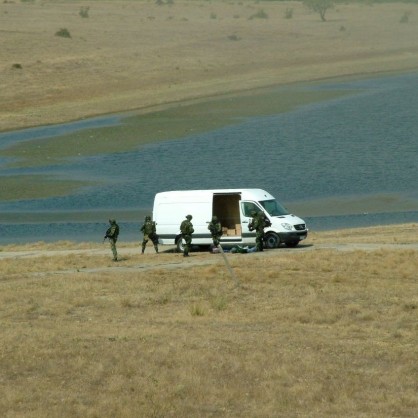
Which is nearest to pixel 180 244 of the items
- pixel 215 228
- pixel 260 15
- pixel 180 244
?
pixel 180 244

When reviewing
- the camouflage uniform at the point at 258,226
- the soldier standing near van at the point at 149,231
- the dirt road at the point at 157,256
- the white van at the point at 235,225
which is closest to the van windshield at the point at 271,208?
the white van at the point at 235,225

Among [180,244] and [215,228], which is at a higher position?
[215,228]

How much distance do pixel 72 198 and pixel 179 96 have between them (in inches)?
1286

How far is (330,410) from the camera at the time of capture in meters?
16.7

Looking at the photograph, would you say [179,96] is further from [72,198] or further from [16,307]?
[16,307]

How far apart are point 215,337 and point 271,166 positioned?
38.4 m

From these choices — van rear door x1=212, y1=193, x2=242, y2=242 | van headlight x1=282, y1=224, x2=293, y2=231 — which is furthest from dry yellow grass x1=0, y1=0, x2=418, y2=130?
van headlight x1=282, y1=224, x2=293, y2=231

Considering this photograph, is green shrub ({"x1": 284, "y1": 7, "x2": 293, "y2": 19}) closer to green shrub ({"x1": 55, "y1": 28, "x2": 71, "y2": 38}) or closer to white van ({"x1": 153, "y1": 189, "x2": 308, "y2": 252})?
green shrub ({"x1": 55, "y1": 28, "x2": 71, "y2": 38})

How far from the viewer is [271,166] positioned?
2335 inches

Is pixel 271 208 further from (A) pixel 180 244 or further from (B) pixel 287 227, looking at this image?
(A) pixel 180 244

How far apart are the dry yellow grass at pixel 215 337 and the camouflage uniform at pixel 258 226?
1.18 metres

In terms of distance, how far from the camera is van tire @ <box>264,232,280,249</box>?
114ft

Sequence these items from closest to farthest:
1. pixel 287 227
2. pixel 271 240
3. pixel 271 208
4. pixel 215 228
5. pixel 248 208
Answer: pixel 215 228
pixel 287 227
pixel 271 240
pixel 248 208
pixel 271 208

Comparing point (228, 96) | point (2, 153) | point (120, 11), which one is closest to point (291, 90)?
point (228, 96)
